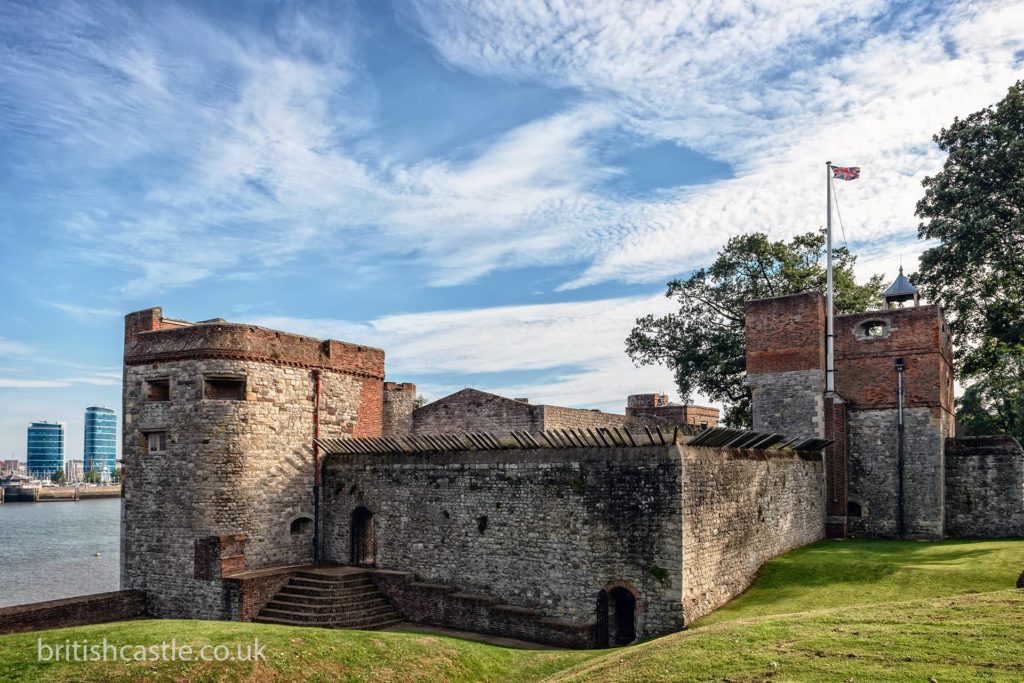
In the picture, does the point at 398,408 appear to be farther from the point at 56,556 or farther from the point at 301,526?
the point at 56,556

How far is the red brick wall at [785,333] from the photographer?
25.2m

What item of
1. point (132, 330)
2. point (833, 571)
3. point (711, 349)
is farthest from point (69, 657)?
point (711, 349)

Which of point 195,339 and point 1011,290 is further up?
point 1011,290

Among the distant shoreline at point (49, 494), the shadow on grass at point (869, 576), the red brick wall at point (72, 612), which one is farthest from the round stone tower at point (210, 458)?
the distant shoreline at point (49, 494)

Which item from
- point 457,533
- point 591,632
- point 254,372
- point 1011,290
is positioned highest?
point 1011,290

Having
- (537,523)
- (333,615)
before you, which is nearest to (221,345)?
(333,615)

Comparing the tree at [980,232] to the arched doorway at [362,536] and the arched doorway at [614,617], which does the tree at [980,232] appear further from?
the arched doorway at [362,536]

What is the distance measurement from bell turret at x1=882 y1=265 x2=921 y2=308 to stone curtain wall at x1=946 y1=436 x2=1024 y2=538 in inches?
213

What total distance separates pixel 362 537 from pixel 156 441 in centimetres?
668

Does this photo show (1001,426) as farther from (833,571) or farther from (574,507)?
(574,507)

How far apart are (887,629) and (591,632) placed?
270 inches

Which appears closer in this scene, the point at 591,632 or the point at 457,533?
the point at 591,632

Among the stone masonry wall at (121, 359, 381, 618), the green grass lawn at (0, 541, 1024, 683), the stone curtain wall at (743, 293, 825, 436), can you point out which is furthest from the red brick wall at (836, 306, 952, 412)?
the stone masonry wall at (121, 359, 381, 618)

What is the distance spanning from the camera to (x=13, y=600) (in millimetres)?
32312
